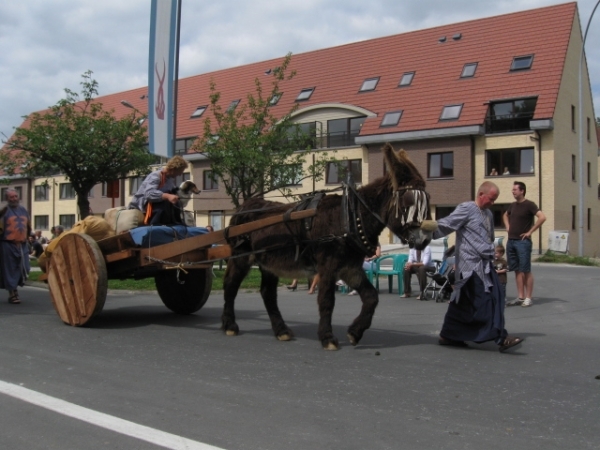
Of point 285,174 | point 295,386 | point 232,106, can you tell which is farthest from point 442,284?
point 232,106

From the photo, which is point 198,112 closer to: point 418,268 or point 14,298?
point 418,268

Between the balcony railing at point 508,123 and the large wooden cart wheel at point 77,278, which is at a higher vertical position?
the balcony railing at point 508,123

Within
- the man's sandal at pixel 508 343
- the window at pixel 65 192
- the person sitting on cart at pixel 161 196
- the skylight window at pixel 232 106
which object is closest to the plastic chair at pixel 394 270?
the person sitting on cart at pixel 161 196

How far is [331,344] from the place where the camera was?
7477 mm

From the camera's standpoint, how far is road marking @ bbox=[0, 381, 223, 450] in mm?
4340

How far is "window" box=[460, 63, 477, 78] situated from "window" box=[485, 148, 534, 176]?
4.78 m

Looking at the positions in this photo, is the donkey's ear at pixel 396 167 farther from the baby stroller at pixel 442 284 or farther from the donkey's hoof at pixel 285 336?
the baby stroller at pixel 442 284

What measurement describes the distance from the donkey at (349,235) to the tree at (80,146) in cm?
2000

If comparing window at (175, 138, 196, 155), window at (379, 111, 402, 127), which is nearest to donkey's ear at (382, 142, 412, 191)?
window at (379, 111, 402, 127)

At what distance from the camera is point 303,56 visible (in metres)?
48.1

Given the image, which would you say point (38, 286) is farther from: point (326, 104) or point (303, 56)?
point (303, 56)

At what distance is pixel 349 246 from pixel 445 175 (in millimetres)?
30583

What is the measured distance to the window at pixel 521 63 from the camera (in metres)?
36.2

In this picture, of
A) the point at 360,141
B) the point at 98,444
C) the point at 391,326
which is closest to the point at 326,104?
the point at 360,141
